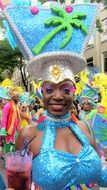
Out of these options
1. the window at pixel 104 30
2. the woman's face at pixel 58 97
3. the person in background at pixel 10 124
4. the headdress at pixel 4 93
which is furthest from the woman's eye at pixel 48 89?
the window at pixel 104 30

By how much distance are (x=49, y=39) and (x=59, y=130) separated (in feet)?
1.94

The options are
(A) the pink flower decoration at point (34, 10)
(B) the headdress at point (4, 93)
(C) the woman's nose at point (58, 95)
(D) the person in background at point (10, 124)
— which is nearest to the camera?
(C) the woman's nose at point (58, 95)

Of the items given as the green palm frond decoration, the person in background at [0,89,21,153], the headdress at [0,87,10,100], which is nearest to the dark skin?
the green palm frond decoration

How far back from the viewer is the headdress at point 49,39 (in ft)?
9.93

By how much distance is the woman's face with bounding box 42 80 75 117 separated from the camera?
9.81ft

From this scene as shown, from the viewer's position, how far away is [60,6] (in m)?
3.14

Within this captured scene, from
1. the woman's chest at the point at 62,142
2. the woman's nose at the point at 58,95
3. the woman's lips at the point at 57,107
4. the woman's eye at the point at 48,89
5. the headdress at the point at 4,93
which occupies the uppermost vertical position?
the headdress at the point at 4,93

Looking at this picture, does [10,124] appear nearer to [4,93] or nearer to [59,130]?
[4,93]

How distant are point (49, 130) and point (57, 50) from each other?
515 millimetres

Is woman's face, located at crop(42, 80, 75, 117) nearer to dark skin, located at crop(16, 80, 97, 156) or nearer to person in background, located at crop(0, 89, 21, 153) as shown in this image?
dark skin, located at crop(16, 80, 97, 156)

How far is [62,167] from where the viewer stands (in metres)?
2.87

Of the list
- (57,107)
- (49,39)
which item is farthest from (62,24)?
(57,107)

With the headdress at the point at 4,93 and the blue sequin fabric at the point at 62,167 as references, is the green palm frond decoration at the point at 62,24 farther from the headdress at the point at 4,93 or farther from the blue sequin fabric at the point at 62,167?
the headdress at the point at 4,93

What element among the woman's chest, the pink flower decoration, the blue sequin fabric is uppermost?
the pink flower decoration
